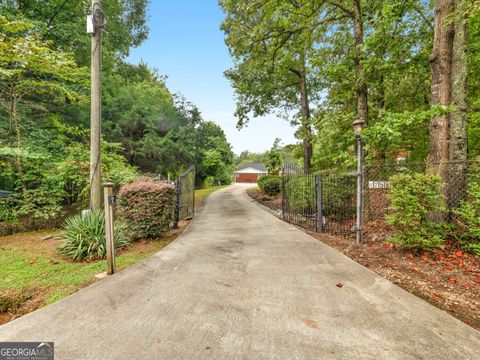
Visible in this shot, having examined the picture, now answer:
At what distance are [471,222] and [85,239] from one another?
679 centimetres

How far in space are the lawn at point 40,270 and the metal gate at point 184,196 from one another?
5.10 ft

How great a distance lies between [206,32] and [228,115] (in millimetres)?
4750

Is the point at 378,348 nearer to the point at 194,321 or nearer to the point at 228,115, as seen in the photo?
the point at 194,321

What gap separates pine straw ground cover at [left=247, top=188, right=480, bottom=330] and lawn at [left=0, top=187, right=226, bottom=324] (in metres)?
3.93

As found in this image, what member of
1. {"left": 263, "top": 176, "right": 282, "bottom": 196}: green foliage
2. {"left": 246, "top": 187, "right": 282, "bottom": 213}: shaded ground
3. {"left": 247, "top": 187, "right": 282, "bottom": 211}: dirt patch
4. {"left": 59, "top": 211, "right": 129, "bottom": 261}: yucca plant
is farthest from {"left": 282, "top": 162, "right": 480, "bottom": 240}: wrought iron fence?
{"left": 263, "top": 176, "right": 282, "bottom": 196}: green foliage

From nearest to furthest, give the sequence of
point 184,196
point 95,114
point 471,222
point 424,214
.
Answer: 1. point 471,222
2. point 424,214
3. point 95,114
4. point 184,196

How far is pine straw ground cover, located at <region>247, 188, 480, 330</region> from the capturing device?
7.54 feet

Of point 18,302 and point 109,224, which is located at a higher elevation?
point 109,224

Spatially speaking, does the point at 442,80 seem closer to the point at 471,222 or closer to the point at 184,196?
the point at 471,222

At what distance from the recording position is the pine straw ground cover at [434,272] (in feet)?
7.54

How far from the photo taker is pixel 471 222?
355 cm

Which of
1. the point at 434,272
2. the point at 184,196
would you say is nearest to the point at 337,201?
the point at 434,272

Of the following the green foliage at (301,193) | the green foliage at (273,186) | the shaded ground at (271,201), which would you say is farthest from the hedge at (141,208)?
the green foliage at (273,186)

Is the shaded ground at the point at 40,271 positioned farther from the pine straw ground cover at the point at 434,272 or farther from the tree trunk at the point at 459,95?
the tree trunk at the point at 459,95
